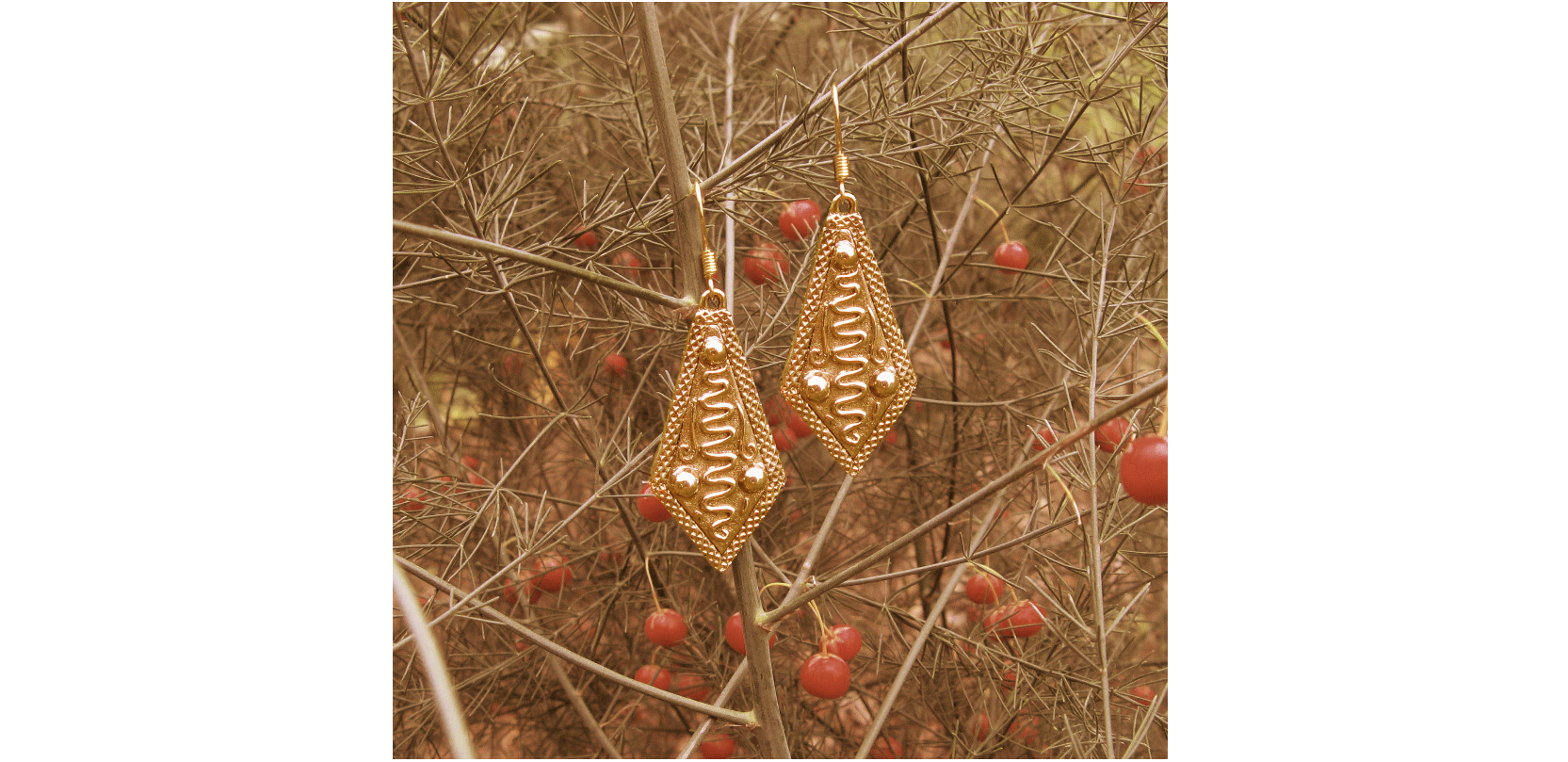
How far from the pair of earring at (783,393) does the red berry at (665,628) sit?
0.19 metres

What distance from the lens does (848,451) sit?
41 cm

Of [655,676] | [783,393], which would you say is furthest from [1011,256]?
[655,676]

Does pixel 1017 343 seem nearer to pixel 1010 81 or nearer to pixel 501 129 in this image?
pixel 1010 81

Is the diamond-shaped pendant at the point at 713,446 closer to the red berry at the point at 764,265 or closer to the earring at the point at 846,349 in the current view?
the earring at the point at 846,349

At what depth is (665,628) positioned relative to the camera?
56 cm

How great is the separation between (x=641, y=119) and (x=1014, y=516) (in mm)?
480

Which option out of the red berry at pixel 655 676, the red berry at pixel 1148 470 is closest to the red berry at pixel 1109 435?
the red berry at pixel 1148 470

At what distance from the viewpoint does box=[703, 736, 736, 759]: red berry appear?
664mm

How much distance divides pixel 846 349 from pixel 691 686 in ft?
1.47

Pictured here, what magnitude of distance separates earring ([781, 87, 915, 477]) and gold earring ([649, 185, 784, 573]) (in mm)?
30

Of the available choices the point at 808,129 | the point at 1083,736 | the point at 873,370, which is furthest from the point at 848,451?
the point at 1083,736

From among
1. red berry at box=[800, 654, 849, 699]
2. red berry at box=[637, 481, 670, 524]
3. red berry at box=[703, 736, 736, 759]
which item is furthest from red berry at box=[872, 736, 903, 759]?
red berry at box=[637, 481, 670, 524]

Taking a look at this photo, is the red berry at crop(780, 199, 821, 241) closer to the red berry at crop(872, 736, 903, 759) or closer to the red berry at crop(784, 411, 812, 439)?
the red berry at crop(784, 411, 812, 439)

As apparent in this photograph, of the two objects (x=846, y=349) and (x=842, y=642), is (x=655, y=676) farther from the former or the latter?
(x=846, y=349)
